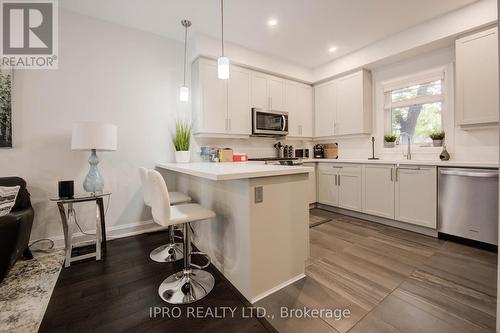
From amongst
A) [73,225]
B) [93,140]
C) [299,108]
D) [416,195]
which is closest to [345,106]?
[299,108]

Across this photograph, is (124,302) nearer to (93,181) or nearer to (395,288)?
(93,181)

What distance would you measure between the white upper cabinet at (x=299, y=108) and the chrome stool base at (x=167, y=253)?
2.81 meters

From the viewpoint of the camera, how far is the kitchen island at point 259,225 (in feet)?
5.06

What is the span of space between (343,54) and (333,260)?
11.2ft

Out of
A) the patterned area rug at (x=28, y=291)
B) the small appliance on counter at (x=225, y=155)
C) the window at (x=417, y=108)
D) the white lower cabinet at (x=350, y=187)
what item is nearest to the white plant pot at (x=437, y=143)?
the window at (x=417, y=108)

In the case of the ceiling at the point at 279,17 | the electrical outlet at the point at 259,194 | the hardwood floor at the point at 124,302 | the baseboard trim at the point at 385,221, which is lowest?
the hardwood floor at the point at 124,302

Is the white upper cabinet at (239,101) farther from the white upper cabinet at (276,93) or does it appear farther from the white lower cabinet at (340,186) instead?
the white lower cabinet at (340,186)

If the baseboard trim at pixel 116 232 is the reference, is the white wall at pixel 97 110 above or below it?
above

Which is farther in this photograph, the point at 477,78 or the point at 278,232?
the point at 477,78

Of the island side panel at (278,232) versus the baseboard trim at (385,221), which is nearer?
the island side panel at (278,232)

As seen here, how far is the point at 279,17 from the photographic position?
267cm

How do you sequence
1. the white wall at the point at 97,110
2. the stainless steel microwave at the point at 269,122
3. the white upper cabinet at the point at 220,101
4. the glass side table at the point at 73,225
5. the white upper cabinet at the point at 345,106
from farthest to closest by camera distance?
the white upper cabinet at the point at 345,106 → the stainless steel microwave at the point at 269,122 → the white upper cabinet at the point at 220,101 → the white wall at the point at 97,110 → the glass side table at the point at 73,225

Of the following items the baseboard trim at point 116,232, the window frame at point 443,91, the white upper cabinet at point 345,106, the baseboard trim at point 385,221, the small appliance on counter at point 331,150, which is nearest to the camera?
the baseboard trim at point 116,232

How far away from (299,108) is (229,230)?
3.20 m
